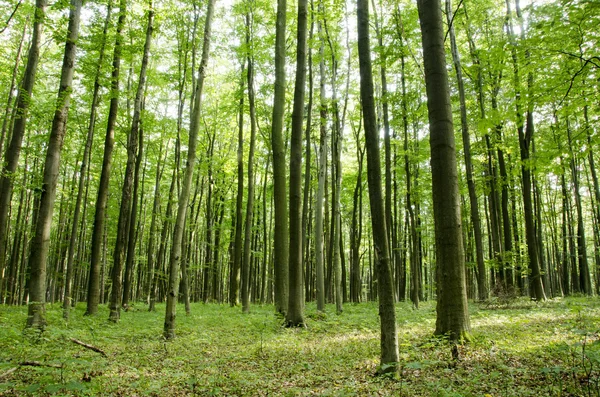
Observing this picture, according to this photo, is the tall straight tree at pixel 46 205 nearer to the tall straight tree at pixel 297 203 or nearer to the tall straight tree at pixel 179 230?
the tall straight tree at pixel 179 230

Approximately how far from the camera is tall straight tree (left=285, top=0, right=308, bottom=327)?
974cm

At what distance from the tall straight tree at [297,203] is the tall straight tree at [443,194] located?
4.42m

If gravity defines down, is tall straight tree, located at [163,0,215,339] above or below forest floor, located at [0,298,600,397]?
above

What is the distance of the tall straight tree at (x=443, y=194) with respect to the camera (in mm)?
5824

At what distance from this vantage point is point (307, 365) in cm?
577

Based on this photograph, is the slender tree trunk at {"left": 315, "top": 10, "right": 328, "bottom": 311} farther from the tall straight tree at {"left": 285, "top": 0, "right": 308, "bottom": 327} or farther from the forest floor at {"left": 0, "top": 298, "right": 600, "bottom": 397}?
the forest floor at {"left": 0, "top": 298, "right": 600, "bottom": 397}

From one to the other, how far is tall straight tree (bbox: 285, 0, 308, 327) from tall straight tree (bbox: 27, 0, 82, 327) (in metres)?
5.82

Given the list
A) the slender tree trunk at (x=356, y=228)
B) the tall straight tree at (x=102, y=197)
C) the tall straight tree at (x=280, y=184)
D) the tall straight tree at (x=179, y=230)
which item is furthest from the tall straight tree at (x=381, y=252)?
the slender tree trunk at (x=356, y=228)

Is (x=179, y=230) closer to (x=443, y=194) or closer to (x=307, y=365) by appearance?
(x=307, y=365)

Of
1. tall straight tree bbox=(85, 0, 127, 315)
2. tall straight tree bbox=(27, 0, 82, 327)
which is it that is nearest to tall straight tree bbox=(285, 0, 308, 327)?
tall straight tree bbox=(27, 0, 82, 327)

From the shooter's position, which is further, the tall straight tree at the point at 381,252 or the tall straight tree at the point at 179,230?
the tall straight tree at the point at 179,230

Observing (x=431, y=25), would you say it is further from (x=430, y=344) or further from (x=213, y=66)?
(x=213, y=66)

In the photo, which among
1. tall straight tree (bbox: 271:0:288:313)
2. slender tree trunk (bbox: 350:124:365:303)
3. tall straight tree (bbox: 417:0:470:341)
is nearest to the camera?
tall straight tree (bbox: 417:0:470:341)

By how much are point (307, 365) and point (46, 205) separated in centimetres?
725
